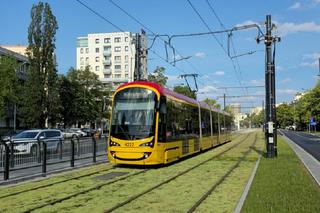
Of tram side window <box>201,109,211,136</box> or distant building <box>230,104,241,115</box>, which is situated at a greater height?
distant building <box>230,104,241,115</box>

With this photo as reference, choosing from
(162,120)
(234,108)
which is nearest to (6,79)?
(162,120)

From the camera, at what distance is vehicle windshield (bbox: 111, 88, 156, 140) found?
16656 millimetres

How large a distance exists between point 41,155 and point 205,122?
46.8 feet

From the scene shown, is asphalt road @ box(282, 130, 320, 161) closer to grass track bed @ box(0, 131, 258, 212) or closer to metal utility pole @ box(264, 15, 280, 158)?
metal utility pole @ box(264, 15, 280, 158)

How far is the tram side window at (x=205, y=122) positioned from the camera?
26.9 meters

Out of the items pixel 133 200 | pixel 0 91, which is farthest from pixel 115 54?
pixel 133 200

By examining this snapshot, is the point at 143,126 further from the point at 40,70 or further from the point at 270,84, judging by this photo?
the point at 40,70

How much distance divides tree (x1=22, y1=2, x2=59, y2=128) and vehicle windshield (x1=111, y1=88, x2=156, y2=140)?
45.7 meters

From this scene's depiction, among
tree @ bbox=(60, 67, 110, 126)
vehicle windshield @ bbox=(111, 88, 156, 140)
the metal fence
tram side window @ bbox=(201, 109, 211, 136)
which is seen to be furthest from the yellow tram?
tree @ bbox=(60, 67, 110, 126)

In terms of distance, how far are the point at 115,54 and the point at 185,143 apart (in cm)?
11064

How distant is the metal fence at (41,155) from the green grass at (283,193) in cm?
747

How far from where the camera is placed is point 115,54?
424 feet

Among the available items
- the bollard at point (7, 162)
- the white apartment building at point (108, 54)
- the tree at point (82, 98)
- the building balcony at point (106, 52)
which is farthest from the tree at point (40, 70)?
the building balcony at point (106, 52)

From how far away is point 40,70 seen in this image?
61.8m
